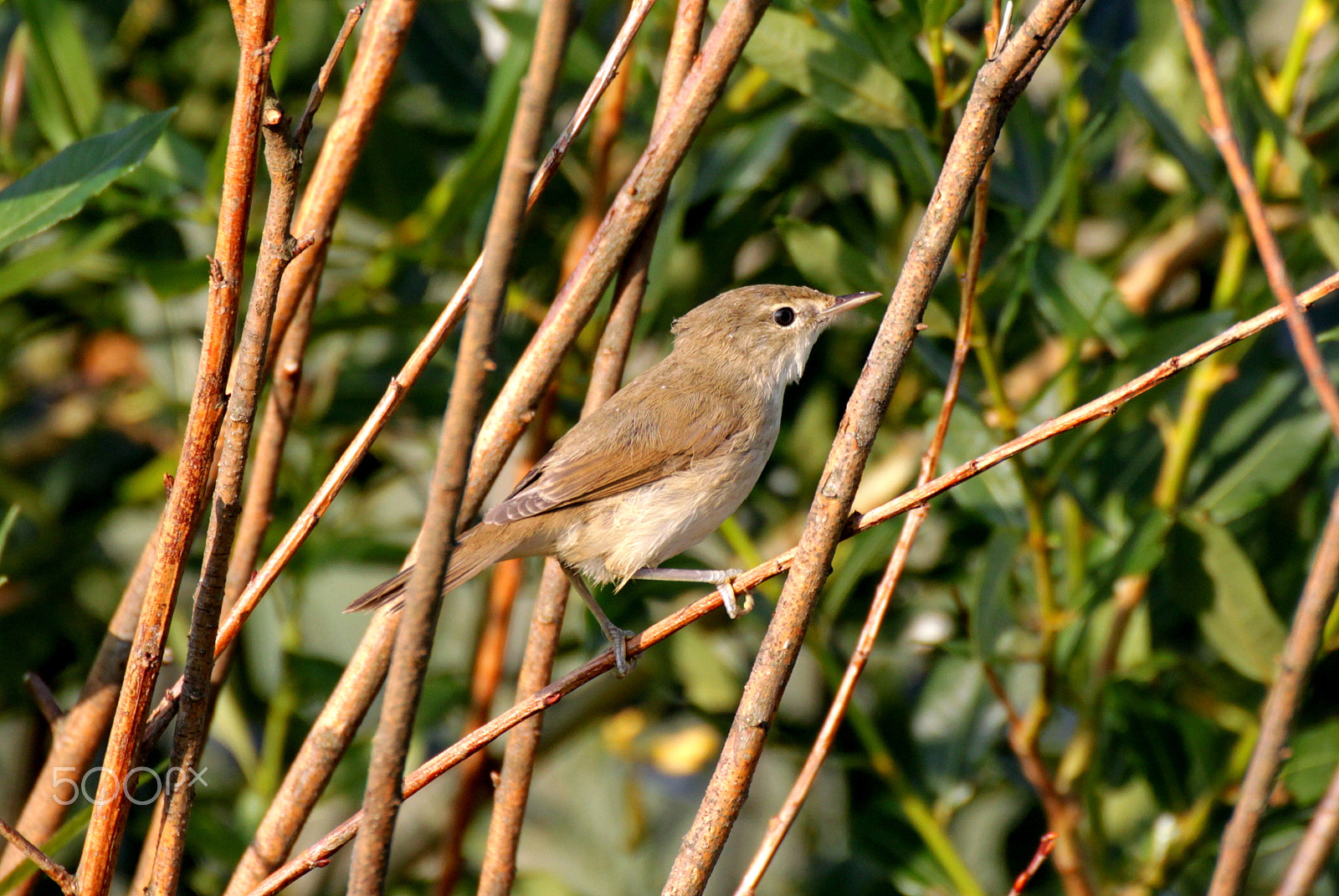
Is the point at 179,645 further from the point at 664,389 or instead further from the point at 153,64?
the point at 153,64

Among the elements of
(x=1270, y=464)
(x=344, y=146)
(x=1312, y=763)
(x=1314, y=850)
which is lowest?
(x=1312, y=763)

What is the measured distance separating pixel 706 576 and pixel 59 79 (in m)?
1.88

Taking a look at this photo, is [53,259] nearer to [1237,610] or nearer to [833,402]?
[833,402]

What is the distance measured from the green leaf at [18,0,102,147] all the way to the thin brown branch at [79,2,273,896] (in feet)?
5.20

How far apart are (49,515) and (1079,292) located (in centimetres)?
292

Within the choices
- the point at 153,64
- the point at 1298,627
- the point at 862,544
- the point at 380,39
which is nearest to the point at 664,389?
the point at 862,544

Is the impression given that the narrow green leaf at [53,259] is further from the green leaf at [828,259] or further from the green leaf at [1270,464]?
the green leaf at [1270,464]

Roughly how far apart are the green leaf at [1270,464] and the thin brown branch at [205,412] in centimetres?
214

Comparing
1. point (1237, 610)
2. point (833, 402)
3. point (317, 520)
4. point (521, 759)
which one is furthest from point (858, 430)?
point (833, 402)

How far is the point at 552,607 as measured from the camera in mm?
2203

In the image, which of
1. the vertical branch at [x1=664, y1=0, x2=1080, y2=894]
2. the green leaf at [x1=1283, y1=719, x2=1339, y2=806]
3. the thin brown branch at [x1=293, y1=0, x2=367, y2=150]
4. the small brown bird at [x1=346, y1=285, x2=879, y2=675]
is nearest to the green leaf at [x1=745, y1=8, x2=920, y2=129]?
the small brown bird at [x1=346, y1=285, x2=879, y2=675]

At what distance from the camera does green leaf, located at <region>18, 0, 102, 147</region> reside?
281 cm

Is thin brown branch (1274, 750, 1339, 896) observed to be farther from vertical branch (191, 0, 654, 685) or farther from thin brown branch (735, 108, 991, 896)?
vertical branch (191, 0, 654, 685)

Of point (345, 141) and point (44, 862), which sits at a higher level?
point (345, 141)
